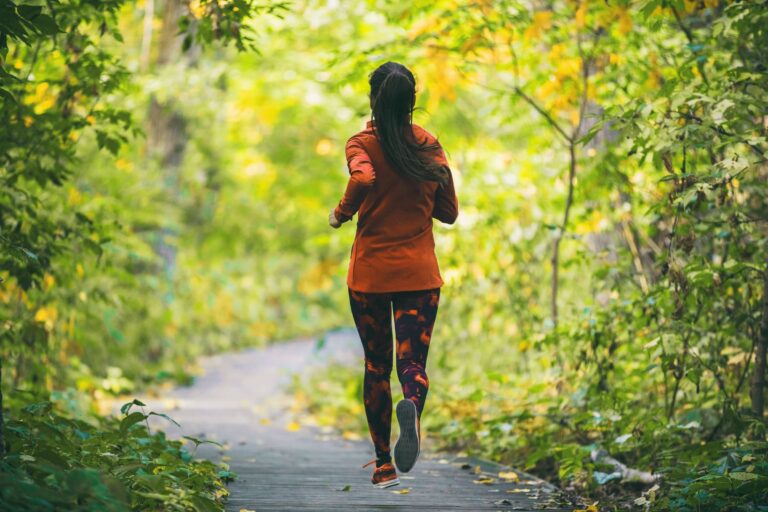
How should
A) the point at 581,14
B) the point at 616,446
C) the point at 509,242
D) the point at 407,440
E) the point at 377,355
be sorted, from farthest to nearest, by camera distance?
the point at 509,242
the point at 581,14
the point at 616,446
the point at 377,355
the point at 407,440

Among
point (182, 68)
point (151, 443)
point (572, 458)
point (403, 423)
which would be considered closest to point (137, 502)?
point (403, 423)

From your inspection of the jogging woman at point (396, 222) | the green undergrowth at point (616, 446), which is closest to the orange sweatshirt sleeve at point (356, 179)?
the jogging woman at point (396, 222)

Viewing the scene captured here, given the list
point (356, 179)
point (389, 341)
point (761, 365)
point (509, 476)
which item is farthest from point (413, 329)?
point (761, 365)

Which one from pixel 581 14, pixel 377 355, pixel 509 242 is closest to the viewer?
pixel 377 355

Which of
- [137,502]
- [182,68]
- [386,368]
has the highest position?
[182,68]

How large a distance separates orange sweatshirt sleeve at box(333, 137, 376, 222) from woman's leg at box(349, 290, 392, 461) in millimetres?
384

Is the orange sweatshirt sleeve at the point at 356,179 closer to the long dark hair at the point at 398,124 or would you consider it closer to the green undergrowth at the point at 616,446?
the long dark hair at the point at 398,124

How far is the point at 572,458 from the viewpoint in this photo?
4590 millimetres

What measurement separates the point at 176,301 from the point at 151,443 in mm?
10332

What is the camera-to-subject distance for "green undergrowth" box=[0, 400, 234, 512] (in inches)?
105

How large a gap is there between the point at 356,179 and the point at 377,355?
0.84 metres

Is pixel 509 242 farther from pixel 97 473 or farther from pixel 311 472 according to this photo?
pixel 97 473

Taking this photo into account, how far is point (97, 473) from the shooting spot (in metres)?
2.76

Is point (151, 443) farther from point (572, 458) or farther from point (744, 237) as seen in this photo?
point (744, 237)
